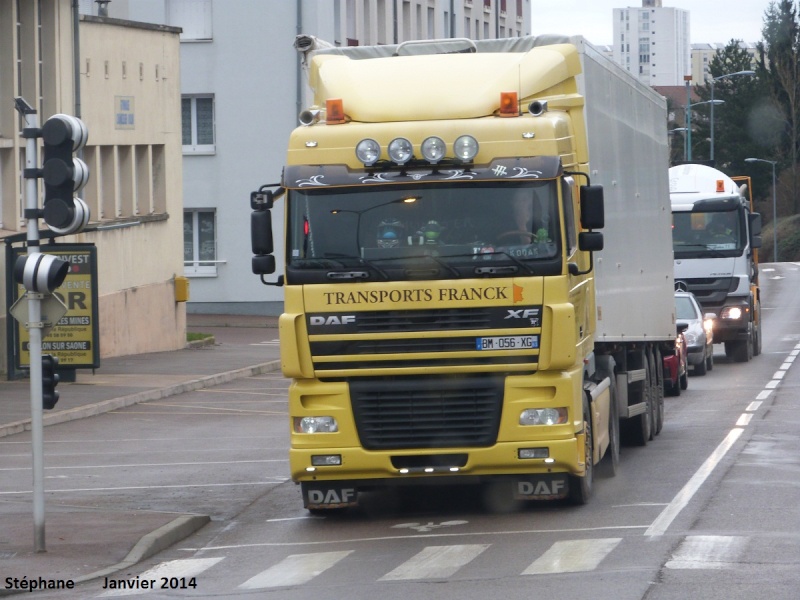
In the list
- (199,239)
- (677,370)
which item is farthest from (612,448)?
(199,239)

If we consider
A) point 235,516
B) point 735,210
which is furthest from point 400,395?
point 735,210

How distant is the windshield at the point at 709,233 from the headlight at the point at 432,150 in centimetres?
2051

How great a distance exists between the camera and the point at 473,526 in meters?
11.7

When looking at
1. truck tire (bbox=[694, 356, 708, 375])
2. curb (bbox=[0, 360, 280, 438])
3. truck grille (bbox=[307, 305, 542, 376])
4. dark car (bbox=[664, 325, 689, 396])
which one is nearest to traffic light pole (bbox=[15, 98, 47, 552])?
truck grille (bbox=[307, 305, 542, 376])

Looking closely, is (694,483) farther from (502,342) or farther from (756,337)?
(756,337)

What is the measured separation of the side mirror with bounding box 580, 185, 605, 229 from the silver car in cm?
1615

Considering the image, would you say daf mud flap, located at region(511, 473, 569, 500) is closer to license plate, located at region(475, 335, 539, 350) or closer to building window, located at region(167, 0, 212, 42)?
license plate, located at region(475, 335, 539, 350)

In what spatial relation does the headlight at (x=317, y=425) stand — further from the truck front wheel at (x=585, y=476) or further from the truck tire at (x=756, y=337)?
the truck tire at (x=756, y=337)

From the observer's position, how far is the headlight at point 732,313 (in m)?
31.1

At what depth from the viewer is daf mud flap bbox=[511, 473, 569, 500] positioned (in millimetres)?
11844

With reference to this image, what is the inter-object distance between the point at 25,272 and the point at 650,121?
940 centimetres

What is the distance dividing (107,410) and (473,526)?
489 inches

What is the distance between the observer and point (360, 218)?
11500mm

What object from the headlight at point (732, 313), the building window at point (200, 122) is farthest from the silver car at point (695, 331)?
the building window at point (200, 122)
